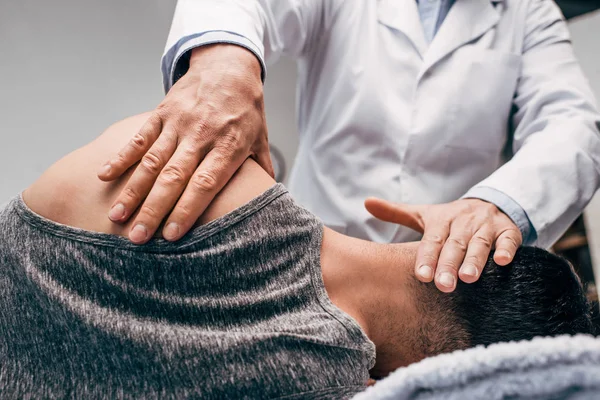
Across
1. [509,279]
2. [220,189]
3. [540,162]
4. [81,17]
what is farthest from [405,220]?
[81,17]

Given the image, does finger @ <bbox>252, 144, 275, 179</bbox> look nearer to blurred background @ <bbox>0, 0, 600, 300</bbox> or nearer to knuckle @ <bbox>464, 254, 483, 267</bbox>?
knuckle @ <bbox>464, 254, 483, 267</bbox>

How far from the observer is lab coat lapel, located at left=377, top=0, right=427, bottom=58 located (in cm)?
128

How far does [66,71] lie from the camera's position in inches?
75.9

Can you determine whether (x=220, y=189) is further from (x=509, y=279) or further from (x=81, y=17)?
(x=81, y=17)

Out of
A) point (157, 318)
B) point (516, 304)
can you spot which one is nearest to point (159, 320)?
point (157, 318)

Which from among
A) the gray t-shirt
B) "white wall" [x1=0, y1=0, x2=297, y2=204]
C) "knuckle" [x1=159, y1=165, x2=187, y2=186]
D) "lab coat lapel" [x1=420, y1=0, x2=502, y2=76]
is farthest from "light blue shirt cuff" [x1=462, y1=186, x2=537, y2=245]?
"white wall" [x1=0, y1=0, x2=297, y2=204]

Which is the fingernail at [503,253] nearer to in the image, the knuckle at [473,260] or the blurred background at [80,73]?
the knuckle at [473,260]

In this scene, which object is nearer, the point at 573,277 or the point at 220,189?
the point at 220,189

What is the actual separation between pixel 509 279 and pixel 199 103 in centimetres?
62

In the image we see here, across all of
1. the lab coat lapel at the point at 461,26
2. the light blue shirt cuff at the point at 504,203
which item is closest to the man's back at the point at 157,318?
the light blue shirt cuff at the point at 504,203

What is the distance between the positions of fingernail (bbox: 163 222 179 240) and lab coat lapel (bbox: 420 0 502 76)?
0.87m

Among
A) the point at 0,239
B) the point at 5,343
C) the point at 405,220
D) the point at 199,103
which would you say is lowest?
the point at 405,220

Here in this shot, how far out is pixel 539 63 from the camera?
1312mm

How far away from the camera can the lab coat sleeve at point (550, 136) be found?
109cm
